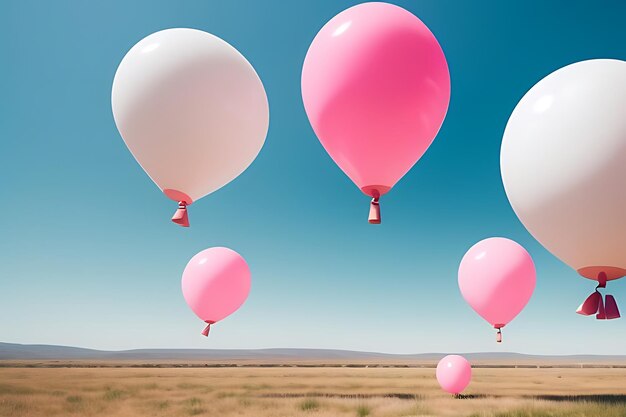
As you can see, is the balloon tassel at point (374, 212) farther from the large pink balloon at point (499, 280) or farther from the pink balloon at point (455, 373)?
the pink balloon at point (455, 373)

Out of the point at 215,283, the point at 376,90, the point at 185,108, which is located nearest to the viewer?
the point at 376,90

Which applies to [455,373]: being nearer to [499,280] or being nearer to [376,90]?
[499,280]

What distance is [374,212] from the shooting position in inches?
227

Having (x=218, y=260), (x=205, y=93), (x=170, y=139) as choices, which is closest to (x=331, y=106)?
(x=205, y=93)

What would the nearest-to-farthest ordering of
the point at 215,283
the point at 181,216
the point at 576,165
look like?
1. the point at 576,165
2. the point at 181,216
3. the point at 215,283

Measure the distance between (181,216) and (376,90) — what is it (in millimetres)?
3301

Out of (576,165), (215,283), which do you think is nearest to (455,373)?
(215,283)

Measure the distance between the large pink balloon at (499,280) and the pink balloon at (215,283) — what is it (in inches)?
233

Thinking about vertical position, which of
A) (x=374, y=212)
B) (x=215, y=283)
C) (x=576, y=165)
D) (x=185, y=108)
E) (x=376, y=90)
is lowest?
(x=215, y=283)

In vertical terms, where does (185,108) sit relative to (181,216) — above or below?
above

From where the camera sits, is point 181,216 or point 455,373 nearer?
point 181,216

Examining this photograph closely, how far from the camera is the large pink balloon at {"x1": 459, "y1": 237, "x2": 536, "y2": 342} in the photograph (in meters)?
11.4

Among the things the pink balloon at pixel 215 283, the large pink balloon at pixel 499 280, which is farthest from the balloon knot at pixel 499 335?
the pink balloon at pixel 215 283

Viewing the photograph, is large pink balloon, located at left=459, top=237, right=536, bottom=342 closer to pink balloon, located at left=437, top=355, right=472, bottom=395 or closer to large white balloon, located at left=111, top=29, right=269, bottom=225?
pink balloon, located at left=437, top=355, right=472, bottom=395
